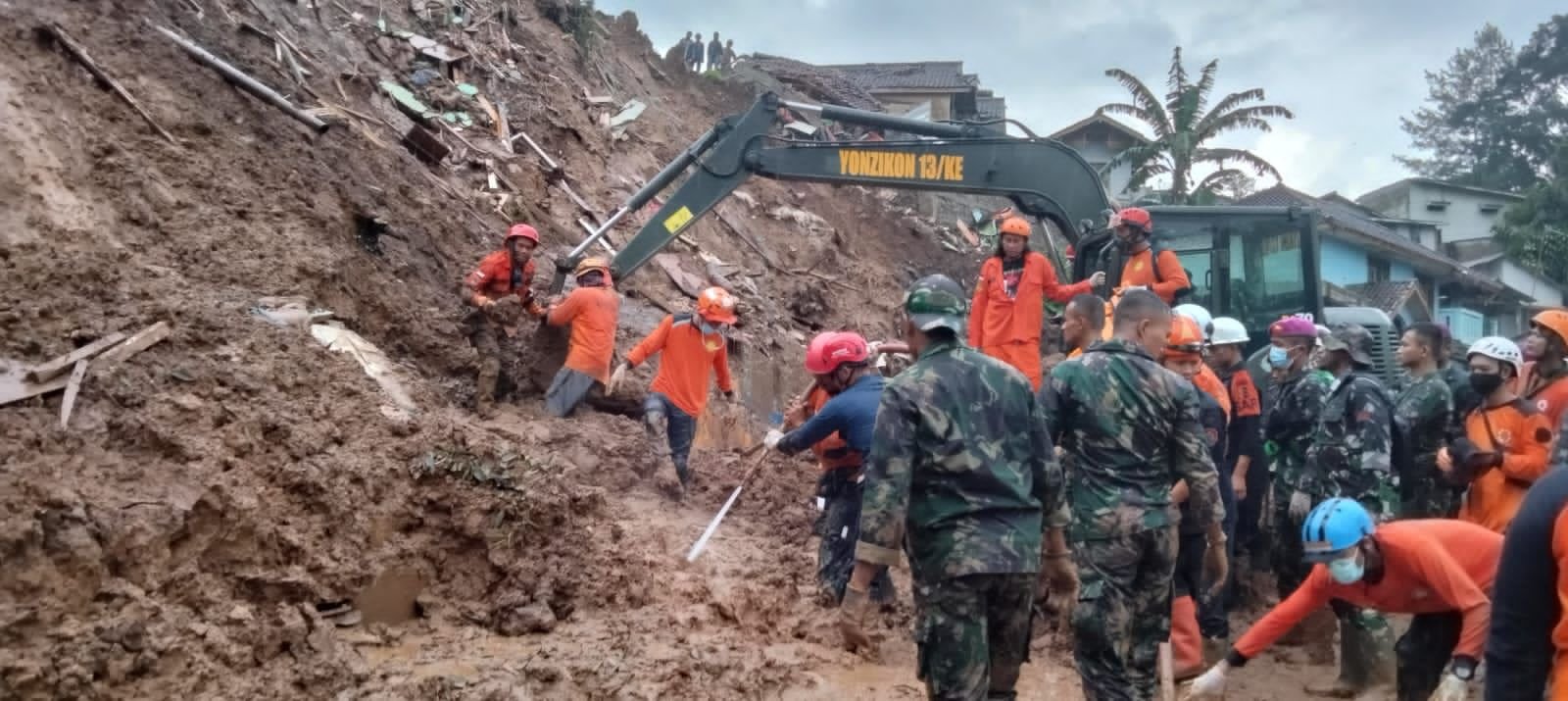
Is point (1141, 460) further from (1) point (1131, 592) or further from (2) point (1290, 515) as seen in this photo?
(2) point (1290, 515)

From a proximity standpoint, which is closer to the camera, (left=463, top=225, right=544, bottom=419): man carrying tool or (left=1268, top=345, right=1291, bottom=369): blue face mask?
(left=1268, top=345, right=1291, bottom=369): blue face mask

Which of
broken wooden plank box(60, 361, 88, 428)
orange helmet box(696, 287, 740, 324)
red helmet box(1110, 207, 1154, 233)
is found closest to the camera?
broken wooden plank box(60, 361, 88, 428)

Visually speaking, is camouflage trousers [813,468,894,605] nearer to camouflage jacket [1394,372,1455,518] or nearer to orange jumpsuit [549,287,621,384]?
orange jumpsuit [549,287,621,384]

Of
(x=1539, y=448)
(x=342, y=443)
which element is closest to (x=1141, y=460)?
(x=1539, y=448)

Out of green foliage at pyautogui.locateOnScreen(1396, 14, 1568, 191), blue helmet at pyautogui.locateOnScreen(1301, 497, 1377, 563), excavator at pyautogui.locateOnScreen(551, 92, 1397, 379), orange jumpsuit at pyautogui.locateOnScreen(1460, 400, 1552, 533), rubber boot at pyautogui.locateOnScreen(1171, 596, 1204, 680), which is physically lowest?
rubber boot at pyautogui.locateOnScreen(1171, 596, 1204, 680)

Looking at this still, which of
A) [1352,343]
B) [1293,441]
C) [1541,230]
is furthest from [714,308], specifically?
[1541,230]

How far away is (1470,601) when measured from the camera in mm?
3773

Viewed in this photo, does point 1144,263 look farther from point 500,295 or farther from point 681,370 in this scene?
point 500,295

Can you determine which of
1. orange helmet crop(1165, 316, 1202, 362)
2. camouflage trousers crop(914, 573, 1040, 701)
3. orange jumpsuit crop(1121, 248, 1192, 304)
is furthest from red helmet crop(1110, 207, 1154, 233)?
camouflage trousers crop(914, 573, 1040, 701)

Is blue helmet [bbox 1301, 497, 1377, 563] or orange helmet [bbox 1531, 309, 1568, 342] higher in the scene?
orange helmet [bbox 1531, 309, 1568, 342]

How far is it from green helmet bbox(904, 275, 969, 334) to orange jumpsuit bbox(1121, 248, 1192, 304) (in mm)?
Result: 3638

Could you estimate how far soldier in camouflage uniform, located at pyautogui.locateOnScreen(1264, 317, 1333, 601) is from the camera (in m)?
6.39

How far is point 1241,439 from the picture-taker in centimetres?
653

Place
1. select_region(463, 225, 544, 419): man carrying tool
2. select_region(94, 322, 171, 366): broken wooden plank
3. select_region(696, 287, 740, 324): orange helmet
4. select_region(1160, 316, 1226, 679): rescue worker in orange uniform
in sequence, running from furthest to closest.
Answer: select_region(463, 225, 544, 419): man carrying tool, select_region(696, 287, 740, 324): orange helmet, select_region(1160, 316, 1226, 679): rescue worker in orange uniform, select_region(94, 322, 171, 366): broken wooden plank
